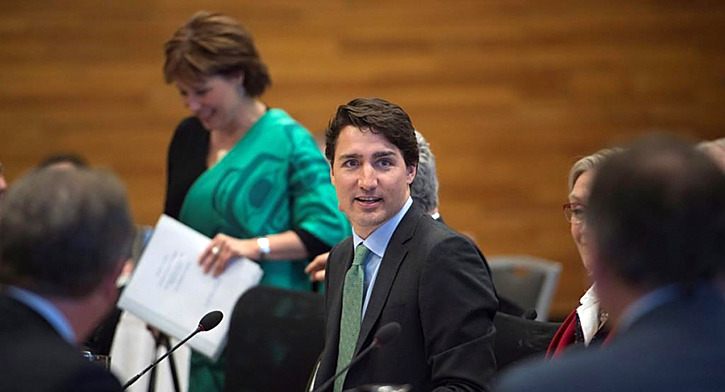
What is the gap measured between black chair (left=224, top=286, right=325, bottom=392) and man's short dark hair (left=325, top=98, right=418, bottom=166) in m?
0.80

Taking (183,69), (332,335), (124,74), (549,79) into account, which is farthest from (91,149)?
(332,335)

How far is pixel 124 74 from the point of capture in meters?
7.56

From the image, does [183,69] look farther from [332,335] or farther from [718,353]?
[718,353]

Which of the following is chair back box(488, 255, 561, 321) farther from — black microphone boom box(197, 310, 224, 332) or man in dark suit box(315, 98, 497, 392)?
black microphone boom box(197, 310, 224, 332)

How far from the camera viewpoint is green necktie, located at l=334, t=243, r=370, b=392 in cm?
305

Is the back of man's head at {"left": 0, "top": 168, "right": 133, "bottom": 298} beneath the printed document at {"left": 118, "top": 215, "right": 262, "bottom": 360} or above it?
above

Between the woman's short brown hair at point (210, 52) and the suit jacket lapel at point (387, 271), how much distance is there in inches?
54.1

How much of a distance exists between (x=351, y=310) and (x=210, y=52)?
4.84 feet

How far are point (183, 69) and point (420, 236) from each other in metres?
1.52

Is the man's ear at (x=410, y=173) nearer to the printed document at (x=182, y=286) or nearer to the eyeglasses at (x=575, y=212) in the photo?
the eyeglasses at (x=575, y=212)

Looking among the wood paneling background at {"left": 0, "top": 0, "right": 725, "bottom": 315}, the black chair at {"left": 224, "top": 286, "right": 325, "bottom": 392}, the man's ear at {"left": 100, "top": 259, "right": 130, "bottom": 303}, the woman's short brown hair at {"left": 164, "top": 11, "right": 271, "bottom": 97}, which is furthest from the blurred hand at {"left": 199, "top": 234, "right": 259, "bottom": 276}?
the wood paneling background at {"left": 0, "top": 0, "right": 725, "bottom": 315}

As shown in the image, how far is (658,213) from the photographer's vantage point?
5.39ft

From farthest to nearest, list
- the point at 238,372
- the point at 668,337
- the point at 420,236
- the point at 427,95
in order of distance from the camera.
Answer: the point at 427,95
the point at 238,372
the point at 420,236
the point at 668,337

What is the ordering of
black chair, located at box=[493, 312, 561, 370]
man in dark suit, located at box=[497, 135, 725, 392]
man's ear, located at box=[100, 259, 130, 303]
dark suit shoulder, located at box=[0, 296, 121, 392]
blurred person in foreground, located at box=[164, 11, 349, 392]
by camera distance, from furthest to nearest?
blurred person in foreground, located at box=[164, 11, 349, 392] → black chair, located at box=[493, 312, 561, 370] → man's ear, located at box=[100, 259, 130, 303] → dark suit shoulder, located at box=[0, 296, 121, 392] → man in dark suit, located at box=[497, 135, 725, 392]
